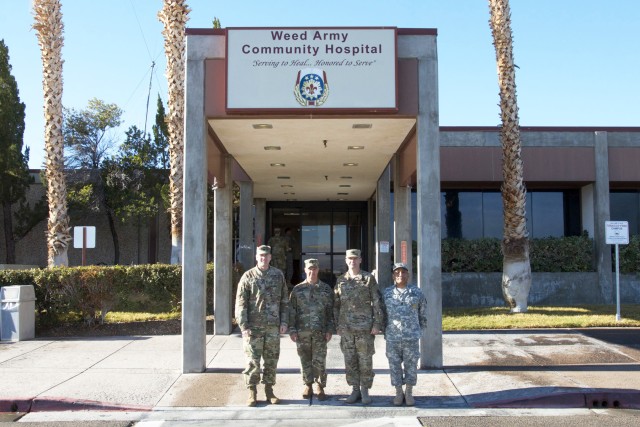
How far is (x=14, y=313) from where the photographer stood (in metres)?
12.9

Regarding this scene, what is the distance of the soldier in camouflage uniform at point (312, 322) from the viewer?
7.92 meters

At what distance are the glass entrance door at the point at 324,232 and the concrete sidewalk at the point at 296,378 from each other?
1034 centimetres

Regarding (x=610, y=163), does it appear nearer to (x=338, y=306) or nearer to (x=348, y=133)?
(x=348, y=133)

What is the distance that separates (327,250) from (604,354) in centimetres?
1317

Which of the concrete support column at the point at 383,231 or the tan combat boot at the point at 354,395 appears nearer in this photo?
the tan combat boot at the point at 354,395

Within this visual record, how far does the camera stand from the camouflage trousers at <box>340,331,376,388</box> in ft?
25.7

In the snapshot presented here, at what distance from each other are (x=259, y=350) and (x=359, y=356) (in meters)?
1.24

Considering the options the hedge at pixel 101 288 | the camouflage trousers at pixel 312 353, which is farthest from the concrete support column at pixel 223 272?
the camouflage trousers at pixel 312 353

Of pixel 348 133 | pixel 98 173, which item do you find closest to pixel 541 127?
pixel 348 133

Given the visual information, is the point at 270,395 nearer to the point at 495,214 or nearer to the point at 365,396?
the point at 365,396

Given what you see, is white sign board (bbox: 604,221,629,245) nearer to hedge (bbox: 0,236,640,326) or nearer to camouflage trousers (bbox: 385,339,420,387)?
hedge (bbox: 0,236,640,326)

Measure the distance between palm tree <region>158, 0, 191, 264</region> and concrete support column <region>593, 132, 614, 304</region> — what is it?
1213 centimetres

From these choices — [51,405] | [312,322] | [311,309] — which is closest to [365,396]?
[312,322]

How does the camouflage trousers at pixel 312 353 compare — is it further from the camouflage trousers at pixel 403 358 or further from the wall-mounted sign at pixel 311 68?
the wall-mounted sign at pixel 311 68
